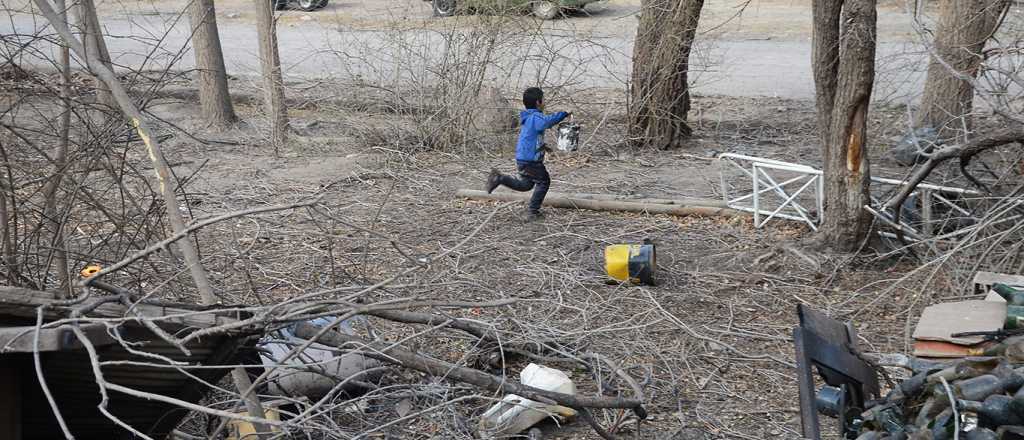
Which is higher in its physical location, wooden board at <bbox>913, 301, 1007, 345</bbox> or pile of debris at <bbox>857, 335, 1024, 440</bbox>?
pile of debris at <bbox>857, 335, 1024, 440</bbox>

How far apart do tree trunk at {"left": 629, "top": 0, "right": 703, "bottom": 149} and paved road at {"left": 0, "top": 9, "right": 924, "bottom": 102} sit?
0.47m

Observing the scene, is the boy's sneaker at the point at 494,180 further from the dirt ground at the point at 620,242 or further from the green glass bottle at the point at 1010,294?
the green glass bottle at the point at 1010,294

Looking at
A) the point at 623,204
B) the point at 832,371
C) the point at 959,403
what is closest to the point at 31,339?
the point at 832,371

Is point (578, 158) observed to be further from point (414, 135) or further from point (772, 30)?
point (772, 30)

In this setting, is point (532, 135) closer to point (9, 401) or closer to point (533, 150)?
point (533, 150)

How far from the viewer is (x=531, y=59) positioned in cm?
995

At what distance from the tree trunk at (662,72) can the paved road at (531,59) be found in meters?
0.47

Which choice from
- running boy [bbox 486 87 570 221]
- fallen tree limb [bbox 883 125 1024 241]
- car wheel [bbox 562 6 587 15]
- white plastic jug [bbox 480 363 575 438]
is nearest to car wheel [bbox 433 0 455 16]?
car wheel [bbox 562 6 587 15]

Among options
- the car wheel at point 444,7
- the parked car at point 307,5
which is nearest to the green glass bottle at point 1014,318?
the car wheel at point 444,7

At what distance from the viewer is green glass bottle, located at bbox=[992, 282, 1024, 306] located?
4.63m

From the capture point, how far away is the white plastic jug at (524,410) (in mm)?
4559

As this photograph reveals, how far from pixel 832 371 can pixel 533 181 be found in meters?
4.21

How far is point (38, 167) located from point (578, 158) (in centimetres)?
576

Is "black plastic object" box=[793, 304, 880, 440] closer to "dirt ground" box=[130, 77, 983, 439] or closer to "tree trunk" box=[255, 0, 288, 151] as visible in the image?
"dirt ground" box=[130, 77, 983, 439]
